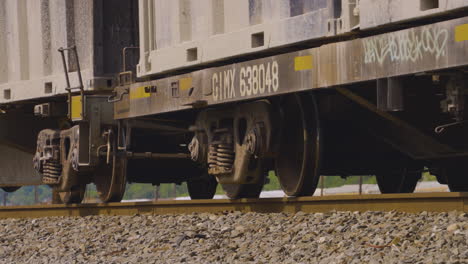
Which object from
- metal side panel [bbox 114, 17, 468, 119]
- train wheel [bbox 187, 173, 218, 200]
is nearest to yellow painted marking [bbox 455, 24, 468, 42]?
metal side panel [bbox 114, 17, 468, 119]

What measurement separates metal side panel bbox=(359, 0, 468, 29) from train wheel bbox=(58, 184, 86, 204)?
7199mm

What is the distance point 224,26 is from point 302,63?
6.09 ft

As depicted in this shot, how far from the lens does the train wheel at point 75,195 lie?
592 inches

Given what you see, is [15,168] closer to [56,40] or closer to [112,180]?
[56,40]

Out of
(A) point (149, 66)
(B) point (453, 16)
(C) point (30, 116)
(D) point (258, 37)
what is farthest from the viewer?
(C) point (30, 116)

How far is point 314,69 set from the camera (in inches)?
373

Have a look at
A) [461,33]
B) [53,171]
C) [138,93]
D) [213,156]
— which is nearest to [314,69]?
[461,33]

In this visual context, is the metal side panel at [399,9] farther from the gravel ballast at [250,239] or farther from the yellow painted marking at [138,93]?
the yellow painted marking at [138,93]

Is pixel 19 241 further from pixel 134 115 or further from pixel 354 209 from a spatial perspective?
pixel 354 209

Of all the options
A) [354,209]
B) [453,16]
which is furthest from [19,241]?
[453,16]

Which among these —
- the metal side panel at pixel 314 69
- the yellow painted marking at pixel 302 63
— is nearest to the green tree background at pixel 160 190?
the metal side panel at pixel 314 69

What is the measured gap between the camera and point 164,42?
491 inches

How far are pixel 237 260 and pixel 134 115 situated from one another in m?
4.68

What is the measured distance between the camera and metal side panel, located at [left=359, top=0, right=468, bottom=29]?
7855mm
